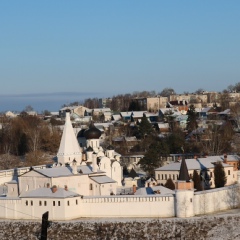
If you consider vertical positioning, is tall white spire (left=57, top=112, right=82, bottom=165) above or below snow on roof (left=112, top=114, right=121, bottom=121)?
above

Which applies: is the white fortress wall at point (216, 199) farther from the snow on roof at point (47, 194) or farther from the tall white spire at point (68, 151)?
the tall white spire at point (68, 151)

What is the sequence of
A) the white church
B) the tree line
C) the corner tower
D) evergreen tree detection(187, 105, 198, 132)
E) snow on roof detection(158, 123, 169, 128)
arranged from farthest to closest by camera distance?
snow on roof detection(158, 123, 169, 128) → evergreen tree detection(187, 105, 198, 132) → the tree line → the white church → the corner tower

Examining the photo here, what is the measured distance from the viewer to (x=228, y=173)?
3841 centimetres

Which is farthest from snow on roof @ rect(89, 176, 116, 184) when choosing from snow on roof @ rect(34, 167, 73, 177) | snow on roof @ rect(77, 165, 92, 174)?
snow on roof @ rect(34, 167, 73, 177)

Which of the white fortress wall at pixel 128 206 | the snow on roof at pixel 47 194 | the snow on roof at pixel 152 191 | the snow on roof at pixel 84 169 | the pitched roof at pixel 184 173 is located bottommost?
the white fortress wall at pixel 128 206

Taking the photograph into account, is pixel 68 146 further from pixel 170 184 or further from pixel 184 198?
pixel 184 198

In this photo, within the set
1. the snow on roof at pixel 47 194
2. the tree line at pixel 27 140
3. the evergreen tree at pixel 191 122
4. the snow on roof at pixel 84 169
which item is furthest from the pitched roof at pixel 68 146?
the evergreen tree at pixel 191 122

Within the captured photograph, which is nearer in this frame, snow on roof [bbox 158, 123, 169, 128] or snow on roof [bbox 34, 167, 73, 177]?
snow on roof [bbox 34, 167, 73, 177]

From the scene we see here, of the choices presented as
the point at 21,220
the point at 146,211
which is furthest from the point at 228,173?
the point at 21,220

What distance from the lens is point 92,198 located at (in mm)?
31547

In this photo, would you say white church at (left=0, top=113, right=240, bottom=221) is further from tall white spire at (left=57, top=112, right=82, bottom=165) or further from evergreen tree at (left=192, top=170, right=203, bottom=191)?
evergreen tree at (left=192, top=170, right=203, bottom=191)

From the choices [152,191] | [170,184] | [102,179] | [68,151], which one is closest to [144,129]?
[68,151]

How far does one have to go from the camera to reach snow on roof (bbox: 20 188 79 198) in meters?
31.3

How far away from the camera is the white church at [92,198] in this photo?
101ft
